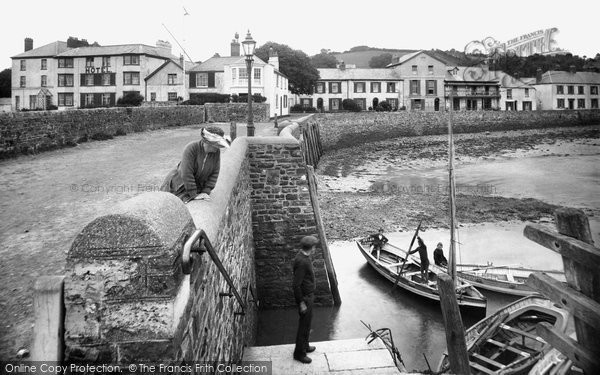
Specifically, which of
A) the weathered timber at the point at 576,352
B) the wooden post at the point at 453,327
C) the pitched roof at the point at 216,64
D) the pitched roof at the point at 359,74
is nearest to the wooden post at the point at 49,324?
the weathered timber at the point at 576,352

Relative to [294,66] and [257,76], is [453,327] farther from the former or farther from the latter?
[294,66]

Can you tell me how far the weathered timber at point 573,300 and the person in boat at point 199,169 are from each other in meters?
3.67

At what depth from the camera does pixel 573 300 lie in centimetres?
288

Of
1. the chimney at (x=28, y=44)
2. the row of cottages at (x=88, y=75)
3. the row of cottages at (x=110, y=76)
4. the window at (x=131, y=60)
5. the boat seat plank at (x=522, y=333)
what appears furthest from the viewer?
the chimney at (x=28, y=44)

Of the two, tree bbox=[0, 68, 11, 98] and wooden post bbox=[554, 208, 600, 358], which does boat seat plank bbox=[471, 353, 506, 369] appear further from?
tree bbox=[0, 68, 11, 98]

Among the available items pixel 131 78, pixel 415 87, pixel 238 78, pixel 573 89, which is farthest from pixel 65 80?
pixel 573 89

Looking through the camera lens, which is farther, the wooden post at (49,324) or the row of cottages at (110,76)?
the row of cottages at (110,76)

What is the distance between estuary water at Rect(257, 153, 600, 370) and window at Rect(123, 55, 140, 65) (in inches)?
1306

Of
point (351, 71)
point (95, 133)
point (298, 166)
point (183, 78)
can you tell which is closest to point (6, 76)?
point (183, 78)

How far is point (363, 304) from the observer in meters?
12.5

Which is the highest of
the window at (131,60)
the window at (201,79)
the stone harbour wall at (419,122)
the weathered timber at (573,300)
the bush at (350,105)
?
the window at (131,60)

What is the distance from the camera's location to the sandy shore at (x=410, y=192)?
70.5 feet

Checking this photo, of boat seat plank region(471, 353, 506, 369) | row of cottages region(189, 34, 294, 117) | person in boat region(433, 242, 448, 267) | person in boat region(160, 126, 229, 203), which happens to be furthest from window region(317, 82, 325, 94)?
person in boat region(160, 126, 229, 203)

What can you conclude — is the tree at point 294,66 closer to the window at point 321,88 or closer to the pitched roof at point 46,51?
the window at point 321,88
